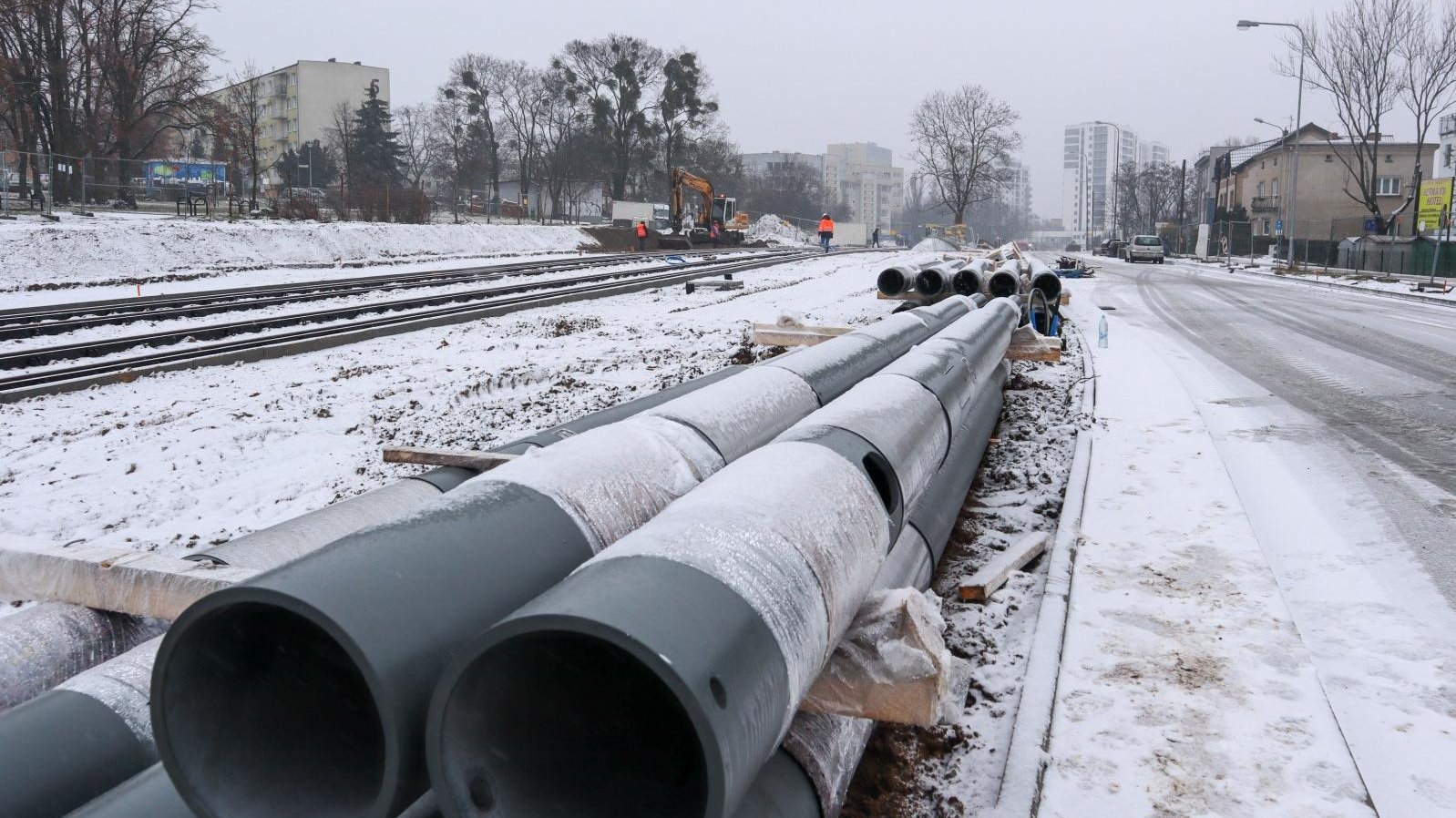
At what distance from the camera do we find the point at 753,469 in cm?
267

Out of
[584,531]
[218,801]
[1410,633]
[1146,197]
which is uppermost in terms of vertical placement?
[1146,197]

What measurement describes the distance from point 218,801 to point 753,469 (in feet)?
4.63

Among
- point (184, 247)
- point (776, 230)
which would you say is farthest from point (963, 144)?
point (184, 247)

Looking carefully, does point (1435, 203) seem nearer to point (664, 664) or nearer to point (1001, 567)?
point (1001, 567)

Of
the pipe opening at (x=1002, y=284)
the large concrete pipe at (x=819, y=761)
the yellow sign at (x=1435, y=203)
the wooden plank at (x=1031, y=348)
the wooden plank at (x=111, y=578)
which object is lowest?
the large concrete pipe at (x=819, y=761)

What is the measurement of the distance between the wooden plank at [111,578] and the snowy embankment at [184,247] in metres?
20.3

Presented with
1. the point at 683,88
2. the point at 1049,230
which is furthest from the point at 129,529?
the point at 1049,230

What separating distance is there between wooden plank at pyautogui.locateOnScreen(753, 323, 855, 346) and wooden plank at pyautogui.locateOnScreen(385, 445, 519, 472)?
201 inches

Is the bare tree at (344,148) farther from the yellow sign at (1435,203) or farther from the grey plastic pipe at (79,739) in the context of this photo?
the grey plastic pipe at (79,739)

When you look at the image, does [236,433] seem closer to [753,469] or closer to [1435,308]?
[753,469]

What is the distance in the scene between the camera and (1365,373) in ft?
38.2

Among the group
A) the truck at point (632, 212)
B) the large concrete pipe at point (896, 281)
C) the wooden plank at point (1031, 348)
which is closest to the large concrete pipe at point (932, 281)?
the large concrete pipe at point (896, 281)

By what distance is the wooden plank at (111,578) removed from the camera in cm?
269

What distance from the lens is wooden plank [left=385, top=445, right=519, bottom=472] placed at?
3.92 m
